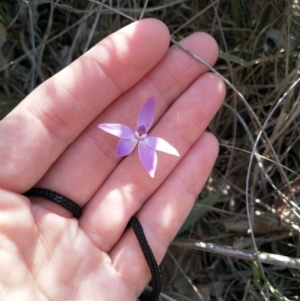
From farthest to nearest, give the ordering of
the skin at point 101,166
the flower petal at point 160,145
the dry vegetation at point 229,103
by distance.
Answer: the dry vegetation at point 229,103 → the flower petal at point 160,145 → the skin at point 101,166

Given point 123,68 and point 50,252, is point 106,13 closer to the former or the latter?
point 123,68

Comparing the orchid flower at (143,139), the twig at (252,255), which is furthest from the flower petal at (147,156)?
the twig at (252,255)

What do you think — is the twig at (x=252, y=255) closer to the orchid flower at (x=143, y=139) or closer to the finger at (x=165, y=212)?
the finger at (x=165, y=212)

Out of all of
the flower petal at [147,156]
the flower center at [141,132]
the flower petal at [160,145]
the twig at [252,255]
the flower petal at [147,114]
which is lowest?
the twig at [252,255]

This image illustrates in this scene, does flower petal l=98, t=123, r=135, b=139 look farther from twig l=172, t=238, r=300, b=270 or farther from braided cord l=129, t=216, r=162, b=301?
twig l=172, t=238, r=300, b=270

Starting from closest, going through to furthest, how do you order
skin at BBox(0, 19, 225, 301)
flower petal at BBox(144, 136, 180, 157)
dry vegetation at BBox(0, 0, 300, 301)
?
skin at BBox(0, 19, 225, 301) < flower petal at BBox(144, 136, 180, 157) < dry vegetation at BBox(0, 0, 300, 301)

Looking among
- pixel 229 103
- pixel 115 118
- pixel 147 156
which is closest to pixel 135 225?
pixel 147 156

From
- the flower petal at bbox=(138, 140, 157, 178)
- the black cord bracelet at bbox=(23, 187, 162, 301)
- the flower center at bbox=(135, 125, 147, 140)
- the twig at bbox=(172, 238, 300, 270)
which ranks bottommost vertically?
the twig at bbox=(172, 238, 300, 270)

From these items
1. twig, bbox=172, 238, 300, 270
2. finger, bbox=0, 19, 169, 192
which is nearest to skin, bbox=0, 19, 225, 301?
finger, bbox=0, 19, 169, 192
